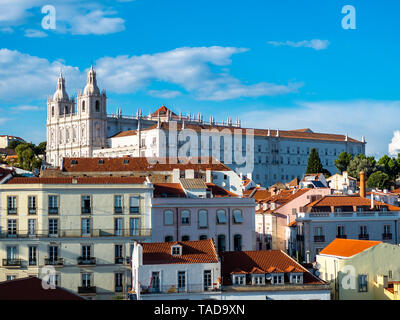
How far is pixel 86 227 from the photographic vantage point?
4269 cm

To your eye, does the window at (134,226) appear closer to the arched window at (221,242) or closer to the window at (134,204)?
the window at (134,204)

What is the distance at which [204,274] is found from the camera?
108 ft

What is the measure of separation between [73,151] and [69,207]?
129725 millimetres

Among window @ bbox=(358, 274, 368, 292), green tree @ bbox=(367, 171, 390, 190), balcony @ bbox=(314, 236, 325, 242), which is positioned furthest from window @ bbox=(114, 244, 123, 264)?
green tree @ bbox=(367, 171, 390, 190)

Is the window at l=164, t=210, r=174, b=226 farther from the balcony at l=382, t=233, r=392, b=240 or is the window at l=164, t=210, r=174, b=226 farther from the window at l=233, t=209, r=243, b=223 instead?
the balcony at l=382, t=233, r=392, b=240

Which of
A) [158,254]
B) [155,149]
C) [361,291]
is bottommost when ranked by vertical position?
[361,291]

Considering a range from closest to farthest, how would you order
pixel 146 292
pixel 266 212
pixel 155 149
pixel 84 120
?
pixel 146 292 < pixel 266 212 < pixel 155 149 < pixel 84 120

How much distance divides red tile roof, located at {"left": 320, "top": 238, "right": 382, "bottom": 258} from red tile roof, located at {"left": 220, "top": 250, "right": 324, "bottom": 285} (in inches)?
134

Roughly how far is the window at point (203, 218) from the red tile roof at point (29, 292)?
731 inches

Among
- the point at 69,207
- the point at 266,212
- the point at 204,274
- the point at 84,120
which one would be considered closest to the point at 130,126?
the point at 84,120

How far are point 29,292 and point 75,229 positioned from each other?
16209mm

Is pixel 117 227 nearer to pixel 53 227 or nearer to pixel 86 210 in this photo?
pixel 86 210

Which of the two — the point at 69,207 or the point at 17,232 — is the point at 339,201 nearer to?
the point at 69,207

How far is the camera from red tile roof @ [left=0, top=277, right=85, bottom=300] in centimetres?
2574
